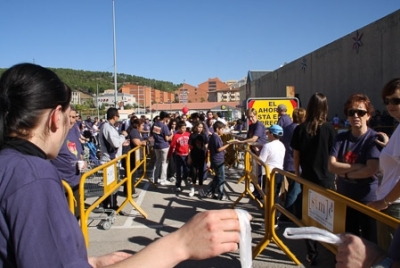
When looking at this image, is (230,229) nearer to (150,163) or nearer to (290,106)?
(290,106)

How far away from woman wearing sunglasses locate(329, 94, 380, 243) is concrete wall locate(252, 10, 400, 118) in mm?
16958

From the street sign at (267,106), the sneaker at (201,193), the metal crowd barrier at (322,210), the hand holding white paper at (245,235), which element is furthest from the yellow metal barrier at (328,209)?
the street sign at (267,106)

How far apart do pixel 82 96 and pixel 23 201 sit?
140 metres

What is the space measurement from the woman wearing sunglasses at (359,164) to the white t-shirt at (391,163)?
31 cm

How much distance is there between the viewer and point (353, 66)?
75.0 feet

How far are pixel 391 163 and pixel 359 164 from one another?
47 centimetres

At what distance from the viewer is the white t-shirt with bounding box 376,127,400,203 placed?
2835mm

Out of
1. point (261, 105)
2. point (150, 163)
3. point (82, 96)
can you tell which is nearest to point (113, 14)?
point (150, 163)

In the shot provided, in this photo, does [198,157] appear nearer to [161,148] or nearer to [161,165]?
[161,148]

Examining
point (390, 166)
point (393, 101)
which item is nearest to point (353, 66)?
point (393, 101)

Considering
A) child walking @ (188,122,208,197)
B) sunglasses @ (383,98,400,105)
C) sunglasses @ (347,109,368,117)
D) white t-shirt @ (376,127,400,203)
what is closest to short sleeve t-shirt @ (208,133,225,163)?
child walking @ (188,122,208,197)

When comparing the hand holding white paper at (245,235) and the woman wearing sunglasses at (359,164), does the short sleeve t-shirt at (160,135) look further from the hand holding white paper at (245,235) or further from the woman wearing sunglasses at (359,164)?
the hand holding white paper at (245,235)

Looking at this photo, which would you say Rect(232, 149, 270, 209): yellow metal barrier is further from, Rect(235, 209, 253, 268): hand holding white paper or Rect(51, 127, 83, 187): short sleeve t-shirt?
Rect(235, 209, 253, 268): hand holding white paper

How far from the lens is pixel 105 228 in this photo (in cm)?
601
